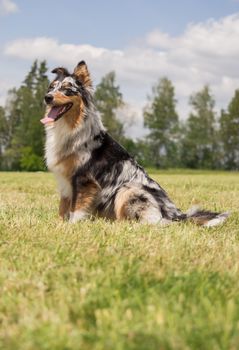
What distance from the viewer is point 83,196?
767 centimetres

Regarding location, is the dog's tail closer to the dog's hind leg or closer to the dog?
the dog

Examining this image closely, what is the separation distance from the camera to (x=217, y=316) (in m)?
2.81

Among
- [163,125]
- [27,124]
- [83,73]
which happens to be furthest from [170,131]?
[83,73]

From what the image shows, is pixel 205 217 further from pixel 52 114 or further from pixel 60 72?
pixel 60 72

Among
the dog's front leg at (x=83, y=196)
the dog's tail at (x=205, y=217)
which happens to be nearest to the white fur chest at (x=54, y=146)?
the dog's front leg at (x=83, y=196)

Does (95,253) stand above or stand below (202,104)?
below

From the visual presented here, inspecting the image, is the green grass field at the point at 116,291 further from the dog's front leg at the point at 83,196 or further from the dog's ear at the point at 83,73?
the dog's ear at the point at 83,73

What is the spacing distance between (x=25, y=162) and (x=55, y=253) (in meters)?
75.0

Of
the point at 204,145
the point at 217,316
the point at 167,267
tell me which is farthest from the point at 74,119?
the point at 204,145

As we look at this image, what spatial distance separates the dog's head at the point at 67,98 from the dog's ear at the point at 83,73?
0.06ft

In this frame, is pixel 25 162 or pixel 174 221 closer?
pixel 174 221

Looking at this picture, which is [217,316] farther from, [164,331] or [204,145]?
[204,145]

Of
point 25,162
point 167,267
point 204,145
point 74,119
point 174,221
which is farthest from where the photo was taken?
point 204,145

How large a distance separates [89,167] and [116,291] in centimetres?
468
